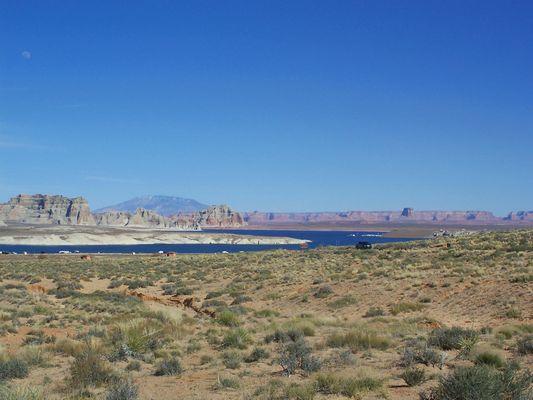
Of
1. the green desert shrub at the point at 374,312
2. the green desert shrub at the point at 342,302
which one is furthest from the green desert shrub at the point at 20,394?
the green desert shrub at the point at 342,302

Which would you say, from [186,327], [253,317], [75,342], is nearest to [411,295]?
[253,317]

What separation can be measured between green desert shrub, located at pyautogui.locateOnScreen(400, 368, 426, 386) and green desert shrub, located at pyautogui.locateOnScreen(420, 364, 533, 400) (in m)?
1.56

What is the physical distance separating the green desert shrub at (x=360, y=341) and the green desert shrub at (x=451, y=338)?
4.15 ft

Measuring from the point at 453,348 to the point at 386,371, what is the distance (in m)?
3.00

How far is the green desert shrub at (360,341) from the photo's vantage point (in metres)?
13.8

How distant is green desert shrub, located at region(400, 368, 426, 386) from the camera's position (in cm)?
998

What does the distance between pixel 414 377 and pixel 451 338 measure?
3882 mm

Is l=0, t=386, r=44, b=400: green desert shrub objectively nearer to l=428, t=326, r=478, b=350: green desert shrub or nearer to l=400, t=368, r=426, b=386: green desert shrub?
→ l=400, t=368, r=426, b=386: green desert shrub

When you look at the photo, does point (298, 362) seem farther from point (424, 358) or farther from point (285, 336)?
point (285, 336)

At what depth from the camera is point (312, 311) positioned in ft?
82.7

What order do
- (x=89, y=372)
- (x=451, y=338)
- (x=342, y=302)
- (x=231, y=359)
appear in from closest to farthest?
(x=89, y=372) < (x=231, y=359) < (x=451, y=338) < (x=342, y=302)

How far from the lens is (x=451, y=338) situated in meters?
13.4

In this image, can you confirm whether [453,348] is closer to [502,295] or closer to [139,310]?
[502,295]

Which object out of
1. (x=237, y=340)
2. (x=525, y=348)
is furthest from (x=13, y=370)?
(x=525, y=348)
